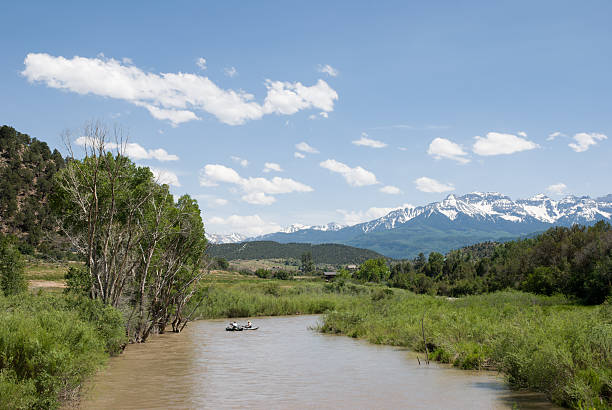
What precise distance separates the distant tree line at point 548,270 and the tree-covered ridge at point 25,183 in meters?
68.1

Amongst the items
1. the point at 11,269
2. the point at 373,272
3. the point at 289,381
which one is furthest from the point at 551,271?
the point at 373,272

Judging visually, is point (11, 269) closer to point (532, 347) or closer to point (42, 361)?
point (42, 361)

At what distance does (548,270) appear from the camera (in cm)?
5359

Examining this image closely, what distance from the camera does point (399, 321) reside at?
3353 cm

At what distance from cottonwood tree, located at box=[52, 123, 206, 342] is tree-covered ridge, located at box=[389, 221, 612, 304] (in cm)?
3284

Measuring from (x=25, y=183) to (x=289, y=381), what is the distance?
92.6m

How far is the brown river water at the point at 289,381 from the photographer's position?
16.2m

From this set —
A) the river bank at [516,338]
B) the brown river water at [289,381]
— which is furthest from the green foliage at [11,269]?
the river bank at [516,338]

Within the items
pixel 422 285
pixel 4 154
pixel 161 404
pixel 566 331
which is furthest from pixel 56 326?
pixel 4 154

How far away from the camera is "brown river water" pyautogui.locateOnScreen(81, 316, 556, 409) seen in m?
16.2

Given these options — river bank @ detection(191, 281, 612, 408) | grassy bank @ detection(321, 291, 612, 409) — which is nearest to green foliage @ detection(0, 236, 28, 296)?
river bank @ detection(191, 281, 612, 408)

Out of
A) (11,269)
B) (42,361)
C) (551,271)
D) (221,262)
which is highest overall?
(551,271)

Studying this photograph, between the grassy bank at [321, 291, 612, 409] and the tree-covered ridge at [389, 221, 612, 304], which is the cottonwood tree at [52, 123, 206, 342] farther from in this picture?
the tree-covered ridge at [389, 221, 612, 304]

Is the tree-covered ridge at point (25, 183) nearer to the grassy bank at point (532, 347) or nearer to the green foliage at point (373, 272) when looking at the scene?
the grassy bank at point (532, 347)
